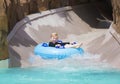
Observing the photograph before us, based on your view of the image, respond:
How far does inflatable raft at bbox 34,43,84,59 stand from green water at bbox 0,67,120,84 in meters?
1.35

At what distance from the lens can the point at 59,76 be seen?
34.3 feet

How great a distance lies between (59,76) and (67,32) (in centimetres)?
649

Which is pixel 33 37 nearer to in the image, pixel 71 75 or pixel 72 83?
Result: pixel 71 75

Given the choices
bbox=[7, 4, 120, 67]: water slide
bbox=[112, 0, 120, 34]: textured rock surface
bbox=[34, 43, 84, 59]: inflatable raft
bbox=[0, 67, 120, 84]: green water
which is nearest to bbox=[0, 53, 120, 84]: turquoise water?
bbox=[0, 67, 120, 84]: green water

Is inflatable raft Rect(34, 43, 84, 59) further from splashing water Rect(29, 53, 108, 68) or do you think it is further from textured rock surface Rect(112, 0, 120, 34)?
textured rock surface Rect(112, 0, 120, 34)

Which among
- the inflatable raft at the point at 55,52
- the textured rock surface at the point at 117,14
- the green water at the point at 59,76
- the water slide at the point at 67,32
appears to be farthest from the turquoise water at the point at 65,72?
the textured rock surface at the point at 117,14

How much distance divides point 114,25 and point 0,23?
180 inches

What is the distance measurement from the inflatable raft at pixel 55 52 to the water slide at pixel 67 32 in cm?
43

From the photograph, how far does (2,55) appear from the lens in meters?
11.3

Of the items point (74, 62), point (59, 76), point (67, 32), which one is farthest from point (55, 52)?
point (67, 32)

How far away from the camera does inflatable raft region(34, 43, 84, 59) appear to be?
12.8 m

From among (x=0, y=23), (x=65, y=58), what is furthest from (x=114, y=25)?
(x=0, y=23)

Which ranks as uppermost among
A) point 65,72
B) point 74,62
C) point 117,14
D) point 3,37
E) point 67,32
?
point 117,14

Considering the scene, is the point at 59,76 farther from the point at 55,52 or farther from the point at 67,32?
the point at 67,32
